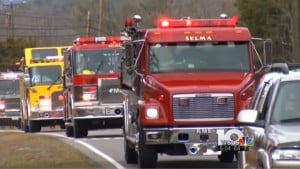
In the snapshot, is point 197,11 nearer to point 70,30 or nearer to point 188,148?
point 70,30

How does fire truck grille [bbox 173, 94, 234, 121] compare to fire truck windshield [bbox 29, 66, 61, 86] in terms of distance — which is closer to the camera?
fire truck grille [bbox 173, 94, 234, 121]

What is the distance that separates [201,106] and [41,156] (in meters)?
5.69

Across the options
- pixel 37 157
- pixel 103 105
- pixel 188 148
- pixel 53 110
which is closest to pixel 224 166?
pixel 188 148

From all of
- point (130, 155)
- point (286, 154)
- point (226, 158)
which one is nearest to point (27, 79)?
point (130, 155)

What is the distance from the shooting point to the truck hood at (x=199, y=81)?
53.4ft

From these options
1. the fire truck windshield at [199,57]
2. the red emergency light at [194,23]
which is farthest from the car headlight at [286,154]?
the red emergency light at [194,23]

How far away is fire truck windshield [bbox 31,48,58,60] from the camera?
36.8 m

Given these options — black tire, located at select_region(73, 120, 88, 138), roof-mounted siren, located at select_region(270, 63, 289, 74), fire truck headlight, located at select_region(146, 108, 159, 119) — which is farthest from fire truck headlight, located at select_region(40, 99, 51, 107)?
roof-mounted siren, located at select_region(270, 63, 289, 74)

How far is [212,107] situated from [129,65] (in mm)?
3208

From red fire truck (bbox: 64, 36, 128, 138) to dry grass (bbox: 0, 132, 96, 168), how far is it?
4062 mm

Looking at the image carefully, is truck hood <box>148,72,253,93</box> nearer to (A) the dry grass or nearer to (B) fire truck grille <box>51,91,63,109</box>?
(A) the dry grass

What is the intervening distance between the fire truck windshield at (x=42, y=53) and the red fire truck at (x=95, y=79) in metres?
7.85

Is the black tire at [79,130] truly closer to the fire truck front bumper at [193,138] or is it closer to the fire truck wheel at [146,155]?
the fire truck wheel at [146,155]

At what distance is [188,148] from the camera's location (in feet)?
53.3
